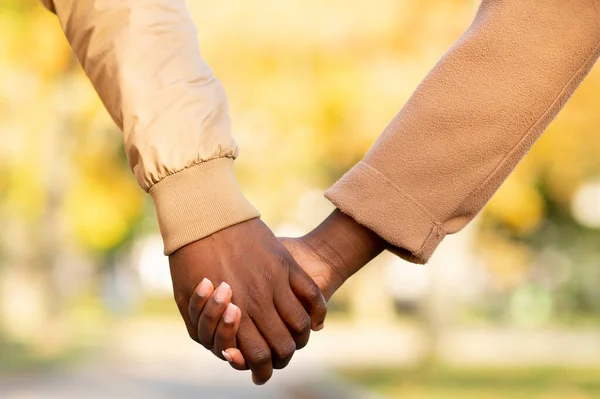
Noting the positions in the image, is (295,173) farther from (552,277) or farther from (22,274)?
(552,277)

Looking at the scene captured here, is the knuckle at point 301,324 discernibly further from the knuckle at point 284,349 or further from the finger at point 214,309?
the finger at point 214,309

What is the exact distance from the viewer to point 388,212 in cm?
300

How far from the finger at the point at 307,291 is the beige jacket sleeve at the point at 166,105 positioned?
0.66ft

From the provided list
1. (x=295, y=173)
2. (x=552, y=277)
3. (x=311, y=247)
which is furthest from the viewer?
(x=552, y=277)

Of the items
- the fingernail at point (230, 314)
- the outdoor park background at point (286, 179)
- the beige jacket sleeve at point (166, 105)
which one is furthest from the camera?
the outdoor park background at point (286, 179)

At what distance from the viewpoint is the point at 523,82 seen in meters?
3.02

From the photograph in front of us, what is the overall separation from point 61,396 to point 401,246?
1034 centimetres

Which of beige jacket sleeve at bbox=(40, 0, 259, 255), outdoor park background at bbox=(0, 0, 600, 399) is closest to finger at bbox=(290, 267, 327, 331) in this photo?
beige jacket sleeve at bbox=(40, 0, 259, 255)

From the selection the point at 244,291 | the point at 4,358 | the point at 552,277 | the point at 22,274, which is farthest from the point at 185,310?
the point at 552,277

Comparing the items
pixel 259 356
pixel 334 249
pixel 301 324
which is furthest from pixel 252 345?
pixel 334 249

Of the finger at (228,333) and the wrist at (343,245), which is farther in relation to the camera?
the wrist at (343,245)

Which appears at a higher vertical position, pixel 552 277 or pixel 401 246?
pixel 401 246

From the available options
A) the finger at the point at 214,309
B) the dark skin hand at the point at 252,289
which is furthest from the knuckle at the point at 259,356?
Result: the finger at the point at 214,309

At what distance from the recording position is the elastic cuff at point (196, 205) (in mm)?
2973
